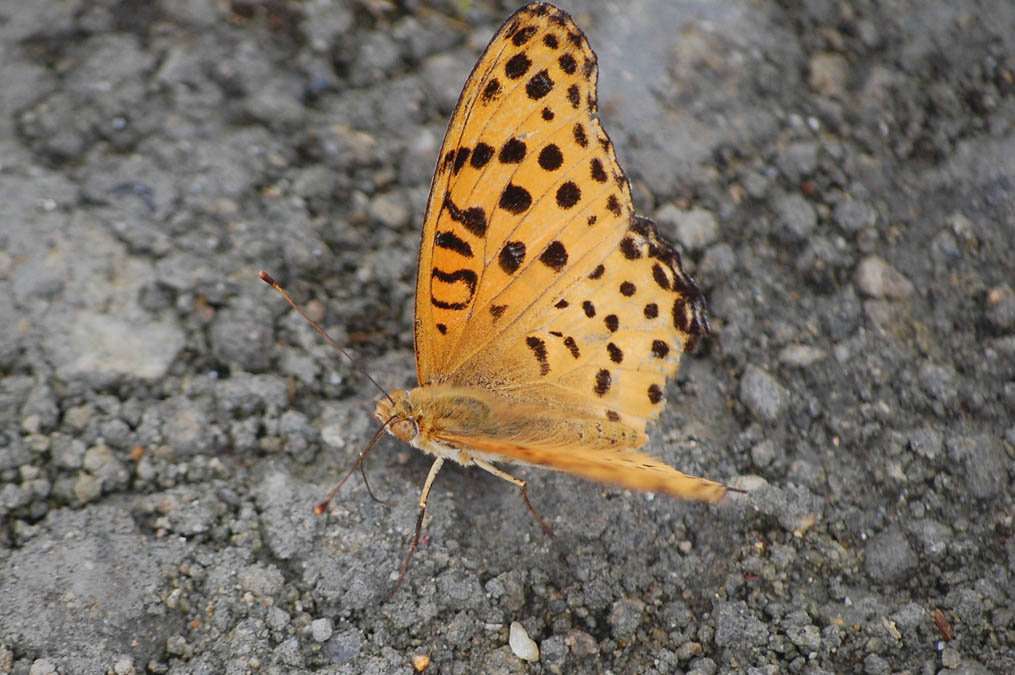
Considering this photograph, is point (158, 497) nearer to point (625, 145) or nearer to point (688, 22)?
point (625, 145)

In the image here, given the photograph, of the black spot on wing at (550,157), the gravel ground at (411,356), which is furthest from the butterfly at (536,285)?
the gravel ground at (411,356)

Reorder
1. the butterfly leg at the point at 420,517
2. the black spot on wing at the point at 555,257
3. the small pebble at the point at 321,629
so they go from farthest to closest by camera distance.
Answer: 1. the black spot on wing at the point at 555,257
2. the butterfly leg at the point at 420,517
3. the small pebble at the point at 321,629

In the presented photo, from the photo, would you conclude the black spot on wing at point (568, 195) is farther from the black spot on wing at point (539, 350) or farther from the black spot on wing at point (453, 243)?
the black spot on wing at point (539, 350)

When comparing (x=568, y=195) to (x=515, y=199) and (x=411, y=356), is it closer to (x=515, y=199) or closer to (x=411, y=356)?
(x=515, y=199)

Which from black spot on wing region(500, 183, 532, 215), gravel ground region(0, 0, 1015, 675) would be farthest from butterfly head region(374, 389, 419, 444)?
black spot on wing region(500, 183, 532, 215)

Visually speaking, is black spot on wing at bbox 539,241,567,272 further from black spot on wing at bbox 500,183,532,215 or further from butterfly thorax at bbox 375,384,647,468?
butterfly thorax at bbox 375,384,647,468

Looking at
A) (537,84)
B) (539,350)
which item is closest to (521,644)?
(539,350)
